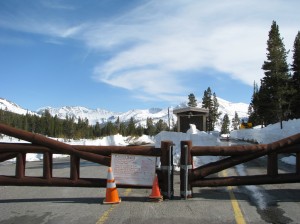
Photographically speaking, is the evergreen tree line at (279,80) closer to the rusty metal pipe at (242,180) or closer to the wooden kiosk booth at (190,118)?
the wooden kiosk booth at (190,118)

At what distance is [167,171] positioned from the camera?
9.34m

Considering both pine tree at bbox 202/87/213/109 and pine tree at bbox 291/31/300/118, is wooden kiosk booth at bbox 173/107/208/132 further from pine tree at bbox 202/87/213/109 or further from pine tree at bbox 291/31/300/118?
pine tree at bbox 202/87/213/109

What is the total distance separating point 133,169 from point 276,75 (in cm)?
4750

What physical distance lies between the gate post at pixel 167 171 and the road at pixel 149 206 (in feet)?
0.82

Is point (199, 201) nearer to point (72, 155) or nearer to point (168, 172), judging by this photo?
point (168, 172)

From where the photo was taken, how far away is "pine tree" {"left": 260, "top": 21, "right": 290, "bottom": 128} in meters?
53.4

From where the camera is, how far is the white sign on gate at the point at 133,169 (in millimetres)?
9414

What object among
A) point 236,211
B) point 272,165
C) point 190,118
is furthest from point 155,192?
point 190,118

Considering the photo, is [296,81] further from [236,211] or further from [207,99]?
[207,99]

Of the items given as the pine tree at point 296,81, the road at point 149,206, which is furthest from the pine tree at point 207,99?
the road at point 149,206

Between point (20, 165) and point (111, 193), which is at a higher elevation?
point (20, 165)

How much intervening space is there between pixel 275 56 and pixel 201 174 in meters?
48.4

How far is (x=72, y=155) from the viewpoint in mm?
9500

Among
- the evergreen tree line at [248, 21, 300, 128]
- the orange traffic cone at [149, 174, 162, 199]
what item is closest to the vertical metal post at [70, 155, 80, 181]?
the orange traffic cone at [149, 174, 162, 199]
